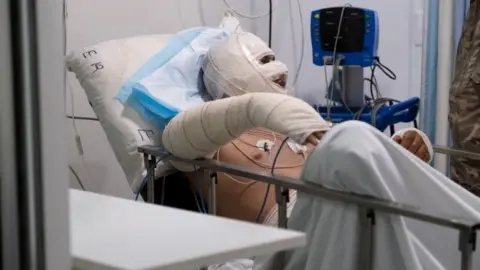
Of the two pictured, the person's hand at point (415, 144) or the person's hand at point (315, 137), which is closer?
the person's hand at point (315, 137)

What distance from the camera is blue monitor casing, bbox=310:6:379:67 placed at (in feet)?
8.55

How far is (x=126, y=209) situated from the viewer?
983 millimetres

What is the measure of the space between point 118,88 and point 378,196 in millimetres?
1210

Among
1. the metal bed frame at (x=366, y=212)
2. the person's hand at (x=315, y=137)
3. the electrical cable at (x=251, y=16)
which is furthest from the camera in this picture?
the electrical cable at (x=251, y=16)

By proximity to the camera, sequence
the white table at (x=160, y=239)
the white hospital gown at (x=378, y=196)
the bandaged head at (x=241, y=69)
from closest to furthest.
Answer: the white table at (x=160, y=239), the white hospital gown at (x=378, y=196), the bandaged head at (x=241, y=69)

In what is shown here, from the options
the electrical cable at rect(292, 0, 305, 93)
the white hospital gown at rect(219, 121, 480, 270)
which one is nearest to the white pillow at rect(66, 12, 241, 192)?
the white hospital gown at rect(219, 121, 480, 270)

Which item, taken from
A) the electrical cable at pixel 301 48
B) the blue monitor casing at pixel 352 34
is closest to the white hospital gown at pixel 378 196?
the blue monitor casing at pixel 352 34

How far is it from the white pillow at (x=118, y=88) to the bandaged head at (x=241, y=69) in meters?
0.26

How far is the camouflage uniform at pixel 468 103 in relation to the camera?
7.15ft

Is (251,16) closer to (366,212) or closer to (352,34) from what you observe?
(352,34)

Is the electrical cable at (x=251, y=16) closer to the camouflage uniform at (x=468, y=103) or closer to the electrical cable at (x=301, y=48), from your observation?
the electrical cable at (x=301, y=48)

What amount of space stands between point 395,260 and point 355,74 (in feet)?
5.06

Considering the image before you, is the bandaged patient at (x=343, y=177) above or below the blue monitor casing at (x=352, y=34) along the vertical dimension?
below

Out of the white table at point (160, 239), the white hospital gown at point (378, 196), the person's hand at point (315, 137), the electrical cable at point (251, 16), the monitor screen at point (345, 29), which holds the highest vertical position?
the electrical cable at point (251, 16)
